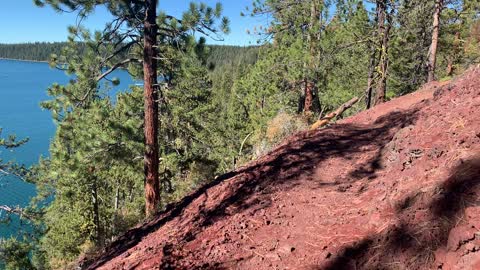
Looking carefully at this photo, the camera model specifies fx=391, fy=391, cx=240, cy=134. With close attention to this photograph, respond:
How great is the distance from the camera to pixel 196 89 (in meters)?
10.4

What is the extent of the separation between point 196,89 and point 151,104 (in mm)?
2898

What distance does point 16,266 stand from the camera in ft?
33.9

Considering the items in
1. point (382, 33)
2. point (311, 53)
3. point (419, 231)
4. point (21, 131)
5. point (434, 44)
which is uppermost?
point (382, 33)

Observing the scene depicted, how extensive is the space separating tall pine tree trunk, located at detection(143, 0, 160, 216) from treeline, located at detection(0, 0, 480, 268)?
58 mm

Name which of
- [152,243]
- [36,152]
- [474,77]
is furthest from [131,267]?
[36,152]

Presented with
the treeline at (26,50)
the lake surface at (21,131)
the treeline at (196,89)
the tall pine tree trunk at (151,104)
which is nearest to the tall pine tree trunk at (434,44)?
the treeline at (196,89)

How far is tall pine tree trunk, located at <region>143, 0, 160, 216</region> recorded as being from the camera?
727 cm

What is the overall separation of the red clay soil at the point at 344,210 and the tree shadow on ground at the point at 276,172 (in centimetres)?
2

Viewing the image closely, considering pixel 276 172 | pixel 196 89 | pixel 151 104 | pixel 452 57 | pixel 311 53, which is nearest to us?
pixel 276 172

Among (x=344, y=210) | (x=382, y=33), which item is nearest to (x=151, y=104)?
(x=344, y=210)

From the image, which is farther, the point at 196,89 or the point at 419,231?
the point at 196,89

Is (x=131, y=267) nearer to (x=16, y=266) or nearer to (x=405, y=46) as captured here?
(x=16, y=266)

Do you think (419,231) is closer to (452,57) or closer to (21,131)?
(452,57)

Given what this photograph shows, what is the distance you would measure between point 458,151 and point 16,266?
35.8 ft
